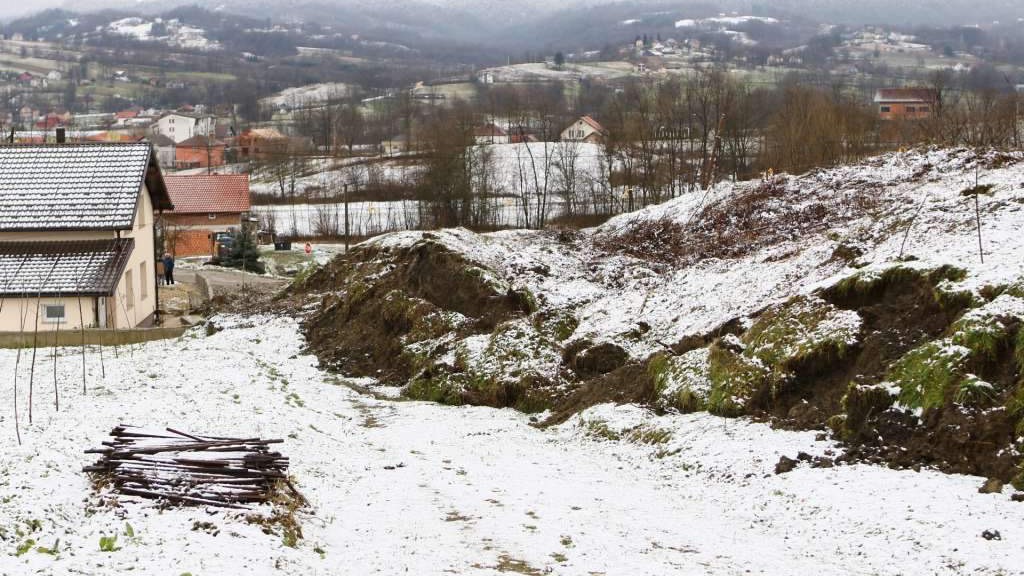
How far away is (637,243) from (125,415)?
19487 mm

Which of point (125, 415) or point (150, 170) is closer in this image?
point (125, 415)

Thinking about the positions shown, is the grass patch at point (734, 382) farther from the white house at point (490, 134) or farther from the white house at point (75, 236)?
the white house at point (490, 134)

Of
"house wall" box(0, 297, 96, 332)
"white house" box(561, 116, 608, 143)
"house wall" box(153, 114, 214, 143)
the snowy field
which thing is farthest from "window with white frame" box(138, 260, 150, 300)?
"house wall" box(153, 114, 214, 143)

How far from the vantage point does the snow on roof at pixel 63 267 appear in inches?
1096

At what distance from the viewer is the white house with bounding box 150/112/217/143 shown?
179875 millimetres

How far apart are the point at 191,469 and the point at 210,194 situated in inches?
2368

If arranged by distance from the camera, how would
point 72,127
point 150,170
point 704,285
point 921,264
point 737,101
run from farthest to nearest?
point 72,127 < point 737,101 < point 150,170 < point 704,285 < point 921,264

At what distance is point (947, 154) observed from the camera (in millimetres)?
28672

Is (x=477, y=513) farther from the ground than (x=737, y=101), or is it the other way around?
(x=737, y=101)

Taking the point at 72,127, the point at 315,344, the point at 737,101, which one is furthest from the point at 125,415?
the point at 72,127

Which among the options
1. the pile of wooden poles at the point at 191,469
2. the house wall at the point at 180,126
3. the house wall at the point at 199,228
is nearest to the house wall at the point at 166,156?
the house wall at the point at 180,126

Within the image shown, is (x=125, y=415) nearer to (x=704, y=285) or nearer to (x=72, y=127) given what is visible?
(x=704, y=285)

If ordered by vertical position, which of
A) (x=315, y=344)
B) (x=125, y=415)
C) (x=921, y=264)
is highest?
(x=921, y=264)

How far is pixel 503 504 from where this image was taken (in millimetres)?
12477
